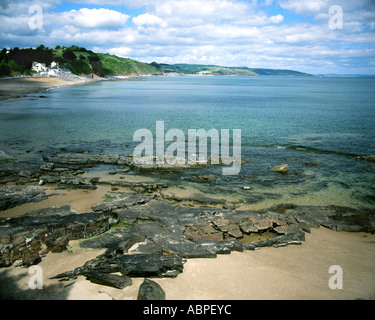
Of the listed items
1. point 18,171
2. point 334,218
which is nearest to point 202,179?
point 334,218

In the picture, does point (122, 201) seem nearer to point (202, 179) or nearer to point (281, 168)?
point (202, 179)

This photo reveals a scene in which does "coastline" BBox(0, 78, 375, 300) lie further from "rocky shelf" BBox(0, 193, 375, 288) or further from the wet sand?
"rocky shelf" BBox(0, 193, 375, 288)

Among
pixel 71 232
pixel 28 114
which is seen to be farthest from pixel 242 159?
pixel 28 114

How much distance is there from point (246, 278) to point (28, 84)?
4116 inches

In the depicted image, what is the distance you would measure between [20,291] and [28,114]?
4230cm

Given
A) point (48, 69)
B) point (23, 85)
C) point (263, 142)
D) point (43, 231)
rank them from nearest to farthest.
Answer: point (43, 231), point (263, 142), point (23, 85), point (48, 69)

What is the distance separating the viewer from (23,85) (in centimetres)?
8644

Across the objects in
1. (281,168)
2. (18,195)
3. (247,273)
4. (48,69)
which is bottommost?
(247,273)

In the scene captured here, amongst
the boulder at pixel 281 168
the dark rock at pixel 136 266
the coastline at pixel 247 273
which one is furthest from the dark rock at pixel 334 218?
the dark rock at pixel 136 266

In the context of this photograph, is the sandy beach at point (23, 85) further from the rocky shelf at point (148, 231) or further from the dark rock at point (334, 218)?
the dark rock at point (334, 218)

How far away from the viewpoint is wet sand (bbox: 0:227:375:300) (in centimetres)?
771

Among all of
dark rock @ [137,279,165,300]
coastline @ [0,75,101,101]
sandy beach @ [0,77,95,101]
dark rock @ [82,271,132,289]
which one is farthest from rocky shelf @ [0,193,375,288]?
sandy beach @ [0,77,95,101]

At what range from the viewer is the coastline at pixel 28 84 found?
68.5 metres

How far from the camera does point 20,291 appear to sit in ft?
25.1
